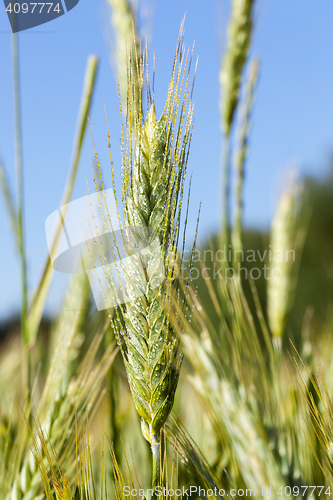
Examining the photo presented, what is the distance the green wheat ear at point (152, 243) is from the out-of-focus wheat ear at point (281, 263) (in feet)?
2.47

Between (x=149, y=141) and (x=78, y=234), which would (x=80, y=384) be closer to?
(x=78, y=234)

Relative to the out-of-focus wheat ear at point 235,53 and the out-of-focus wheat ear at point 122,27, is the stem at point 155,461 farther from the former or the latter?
the out-of-focus wheat ear at point 235,53

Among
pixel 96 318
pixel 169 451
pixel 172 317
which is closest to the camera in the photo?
pixel 172 317

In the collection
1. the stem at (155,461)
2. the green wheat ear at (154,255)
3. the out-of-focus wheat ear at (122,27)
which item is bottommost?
the stem at (155,461)

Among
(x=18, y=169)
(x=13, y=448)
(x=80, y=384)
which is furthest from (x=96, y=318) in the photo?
(x=18, y=169)

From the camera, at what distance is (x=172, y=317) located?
1.64 feet

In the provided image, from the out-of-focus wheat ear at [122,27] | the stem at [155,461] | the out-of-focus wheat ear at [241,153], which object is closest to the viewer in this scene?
the stem at [155,461]

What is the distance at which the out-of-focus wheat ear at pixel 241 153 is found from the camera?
34.1 inches

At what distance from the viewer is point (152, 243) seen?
51 cm

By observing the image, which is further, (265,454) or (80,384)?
(80,384)

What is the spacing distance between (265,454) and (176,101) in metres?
0.56

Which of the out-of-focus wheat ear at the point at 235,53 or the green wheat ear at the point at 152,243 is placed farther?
the out-of-focus wheat ear at the point at 235,53

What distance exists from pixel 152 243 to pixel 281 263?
839 millimetres

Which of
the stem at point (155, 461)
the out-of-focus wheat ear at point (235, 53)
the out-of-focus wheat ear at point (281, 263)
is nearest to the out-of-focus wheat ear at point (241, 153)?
the out-of-focus wheat ear at point (235, 53)
